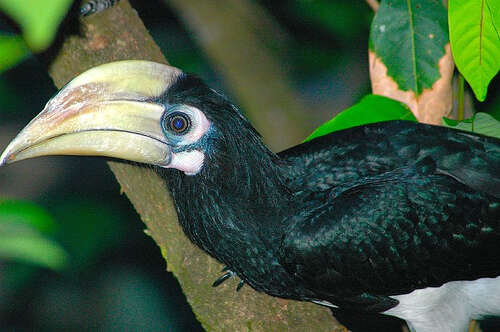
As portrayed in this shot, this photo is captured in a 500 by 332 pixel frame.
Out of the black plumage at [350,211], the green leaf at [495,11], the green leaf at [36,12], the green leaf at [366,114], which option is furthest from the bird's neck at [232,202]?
the green leaf at [36,12]

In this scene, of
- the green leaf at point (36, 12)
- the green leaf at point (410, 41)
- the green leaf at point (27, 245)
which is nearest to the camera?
the green leaf at point (36, 12)

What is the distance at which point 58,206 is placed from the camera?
12.9 ft

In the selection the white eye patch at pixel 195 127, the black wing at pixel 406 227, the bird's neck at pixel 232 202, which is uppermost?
the white eye patch at pixel 195 127

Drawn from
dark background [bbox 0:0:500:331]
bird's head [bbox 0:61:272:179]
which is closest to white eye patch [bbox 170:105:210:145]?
bird's head [bbox 0:61:272:179]

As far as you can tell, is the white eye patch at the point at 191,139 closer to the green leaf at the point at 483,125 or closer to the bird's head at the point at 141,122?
the bird's head at the point at 141,122

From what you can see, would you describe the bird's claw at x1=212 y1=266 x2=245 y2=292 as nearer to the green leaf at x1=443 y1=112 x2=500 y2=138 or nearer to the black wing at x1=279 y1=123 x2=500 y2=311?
the black wing at x1=279 y1=123 x2=500 y2=311

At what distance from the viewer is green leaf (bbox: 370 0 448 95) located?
216cm

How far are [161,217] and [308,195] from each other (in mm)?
535

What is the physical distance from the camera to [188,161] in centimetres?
200

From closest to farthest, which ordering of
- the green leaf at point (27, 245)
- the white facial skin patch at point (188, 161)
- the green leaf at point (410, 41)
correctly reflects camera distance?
the green leaf at point (27, 245)
the white facial skin patch at point (188, 161)
the green leaf at point (410, 41)

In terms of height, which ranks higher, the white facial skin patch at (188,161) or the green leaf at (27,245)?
the green leaf at (27,245)

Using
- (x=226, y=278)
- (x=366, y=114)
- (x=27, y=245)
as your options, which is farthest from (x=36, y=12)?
(x=226, y=278)

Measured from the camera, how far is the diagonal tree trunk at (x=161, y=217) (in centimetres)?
216

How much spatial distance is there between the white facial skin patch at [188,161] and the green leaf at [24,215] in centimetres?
125
